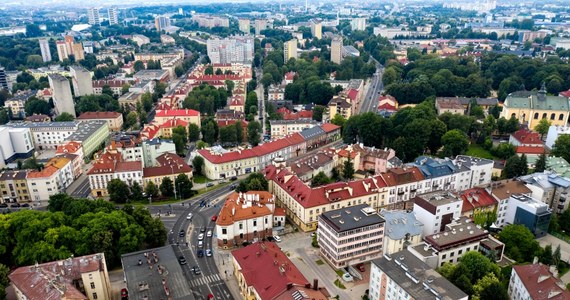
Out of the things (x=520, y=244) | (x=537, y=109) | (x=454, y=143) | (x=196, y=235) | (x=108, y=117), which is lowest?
(x=196, y=235)

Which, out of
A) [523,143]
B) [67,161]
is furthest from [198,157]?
[523,143]

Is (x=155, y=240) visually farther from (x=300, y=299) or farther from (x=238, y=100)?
(x=238, y=100)

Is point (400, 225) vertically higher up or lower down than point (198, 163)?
higher up

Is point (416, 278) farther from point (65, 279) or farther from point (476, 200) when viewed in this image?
point (65, 279)

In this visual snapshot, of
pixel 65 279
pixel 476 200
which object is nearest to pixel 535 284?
pixel 476 200

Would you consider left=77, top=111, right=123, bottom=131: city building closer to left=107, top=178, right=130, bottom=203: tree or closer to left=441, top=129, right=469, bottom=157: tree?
left=107, top=178, right=130, bottom=203: tree

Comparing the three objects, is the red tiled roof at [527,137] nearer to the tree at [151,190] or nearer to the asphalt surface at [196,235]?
the asphalt surface at [196,235]
